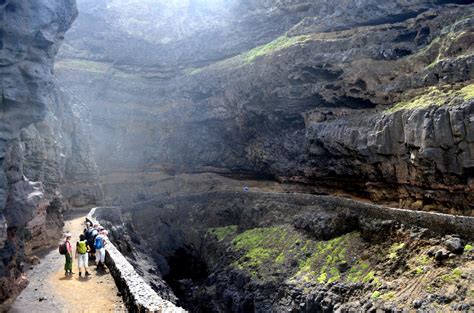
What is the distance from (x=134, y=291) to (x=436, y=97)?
23898mm

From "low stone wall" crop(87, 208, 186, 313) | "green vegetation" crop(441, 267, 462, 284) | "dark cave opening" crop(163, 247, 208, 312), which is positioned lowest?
"dark cave opening" crop(163, 247, 208, 312)

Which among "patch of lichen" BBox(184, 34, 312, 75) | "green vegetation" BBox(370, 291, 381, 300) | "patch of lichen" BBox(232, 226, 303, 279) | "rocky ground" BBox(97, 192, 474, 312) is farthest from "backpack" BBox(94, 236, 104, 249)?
"patch of lichen" BBox(184, 34, 312, 75)

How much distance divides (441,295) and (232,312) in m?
13.2

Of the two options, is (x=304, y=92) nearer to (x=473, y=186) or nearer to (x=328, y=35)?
(x=328, y=35)

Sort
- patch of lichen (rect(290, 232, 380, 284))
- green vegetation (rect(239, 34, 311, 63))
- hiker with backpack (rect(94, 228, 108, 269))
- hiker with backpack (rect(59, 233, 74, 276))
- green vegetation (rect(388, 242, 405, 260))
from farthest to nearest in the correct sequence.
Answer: green vegetation (rect(239, 34, 311, 63))
patch of lichen (rect(290, 232, 380, 284))
green vegetation (rect(388, 242, 405, 260))
hiker with backpack (rect(94, 228, 108, 269))
hiker with backpack (rect(59, 233, 74, 276))

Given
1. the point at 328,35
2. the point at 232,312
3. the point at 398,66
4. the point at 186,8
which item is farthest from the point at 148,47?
the point at 232,312

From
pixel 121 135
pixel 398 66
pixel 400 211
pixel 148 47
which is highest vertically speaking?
pixel 148 47

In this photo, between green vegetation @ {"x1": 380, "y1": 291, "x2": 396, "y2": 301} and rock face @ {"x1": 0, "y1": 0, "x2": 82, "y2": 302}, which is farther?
green vegetation @ {"x1": 380, "y1": 291, "x2": 396, "y2": 301}

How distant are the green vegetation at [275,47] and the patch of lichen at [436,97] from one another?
18.4 m

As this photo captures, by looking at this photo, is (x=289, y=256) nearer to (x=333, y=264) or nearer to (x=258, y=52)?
(x=333, y=264)

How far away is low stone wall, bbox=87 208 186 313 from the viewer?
38.9ft

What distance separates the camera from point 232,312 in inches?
1048

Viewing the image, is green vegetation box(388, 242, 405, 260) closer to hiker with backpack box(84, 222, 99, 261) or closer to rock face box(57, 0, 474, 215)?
rock face box(57, 0, 474, 215)

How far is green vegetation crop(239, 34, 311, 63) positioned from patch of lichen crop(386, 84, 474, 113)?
60.5 feet
